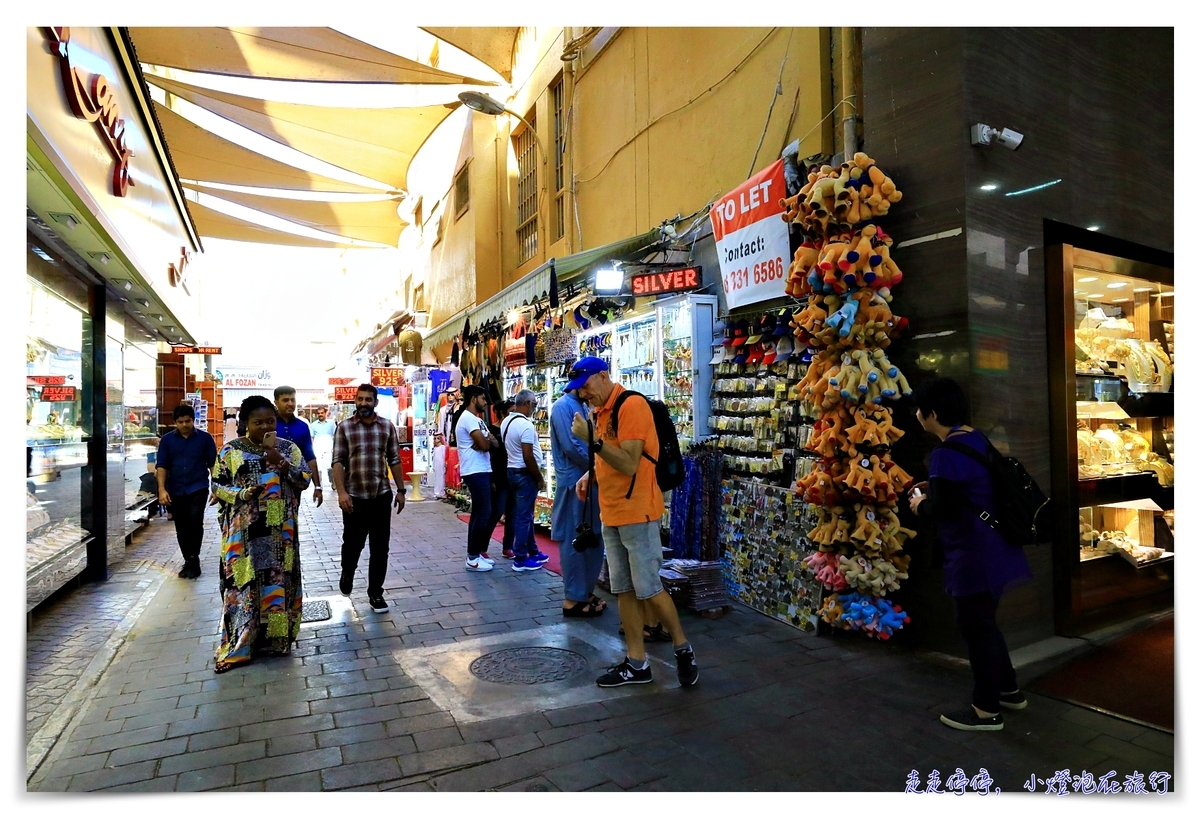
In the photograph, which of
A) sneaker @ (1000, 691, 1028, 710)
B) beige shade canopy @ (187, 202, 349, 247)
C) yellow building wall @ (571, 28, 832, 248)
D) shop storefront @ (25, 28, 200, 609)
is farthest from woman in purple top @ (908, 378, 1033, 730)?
beige shade canopy @ (187, 202, 349, 247)

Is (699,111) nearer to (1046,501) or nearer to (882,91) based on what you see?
(882,91)

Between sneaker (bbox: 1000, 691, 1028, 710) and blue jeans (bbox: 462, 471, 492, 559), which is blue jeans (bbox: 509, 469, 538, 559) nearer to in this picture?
blue jeans (bbox: 462, 471, 492, 559)

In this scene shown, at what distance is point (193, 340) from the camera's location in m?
15.5

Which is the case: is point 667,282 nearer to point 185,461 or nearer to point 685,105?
point 685,105

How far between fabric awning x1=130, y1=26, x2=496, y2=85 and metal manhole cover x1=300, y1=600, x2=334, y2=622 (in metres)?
9.18

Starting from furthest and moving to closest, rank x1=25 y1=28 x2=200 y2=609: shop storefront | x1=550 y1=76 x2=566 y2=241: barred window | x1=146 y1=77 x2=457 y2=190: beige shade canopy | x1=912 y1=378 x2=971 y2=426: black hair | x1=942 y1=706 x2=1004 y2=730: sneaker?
x1=146 y1=77 x2=457 y2=190: beige shade canopy → x1=550 y1=76 x2=566 y2=241: barred window → x1=25 y1=28 x2=200 y2=609: shop storefront → x1=912 y1=378 x2=971 y2=426: black hair → x1=942 y1=706 x2=1004 y2=730: sneaker

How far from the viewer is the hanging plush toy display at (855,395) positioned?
4.62 m

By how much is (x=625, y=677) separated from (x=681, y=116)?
6.47 m

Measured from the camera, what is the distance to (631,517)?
13.6ft

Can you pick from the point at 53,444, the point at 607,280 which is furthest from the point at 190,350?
the point at 607,280

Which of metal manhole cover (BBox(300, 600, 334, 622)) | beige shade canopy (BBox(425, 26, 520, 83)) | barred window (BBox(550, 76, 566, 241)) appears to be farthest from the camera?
beige shade canopy (BBox(425, 26, 520, 83))

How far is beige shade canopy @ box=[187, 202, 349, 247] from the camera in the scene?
22.5 m

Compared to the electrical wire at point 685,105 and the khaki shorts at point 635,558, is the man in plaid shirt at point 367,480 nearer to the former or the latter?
the khaki shorts at point 635,558

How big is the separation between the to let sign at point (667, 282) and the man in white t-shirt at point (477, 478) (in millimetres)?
2264
